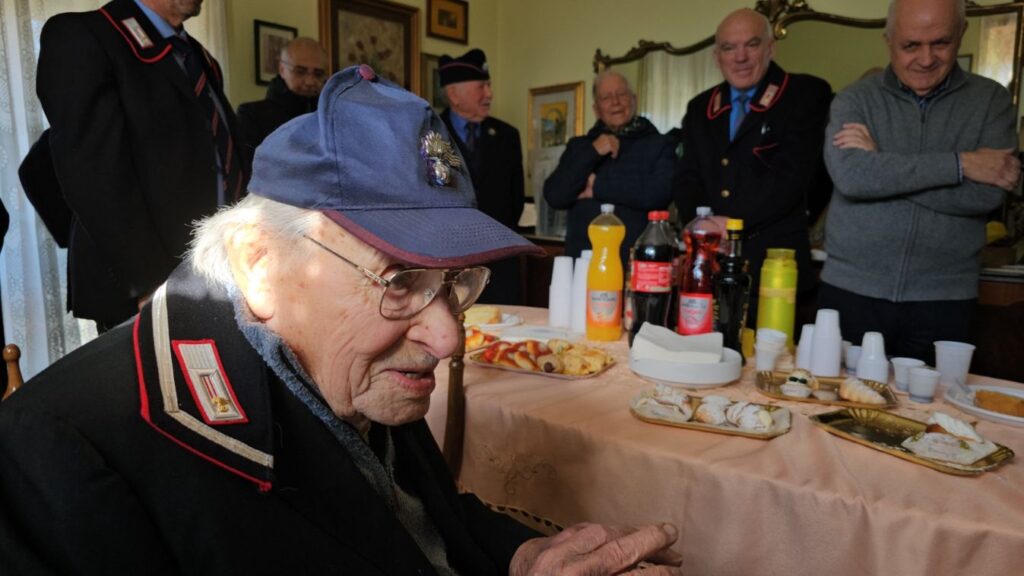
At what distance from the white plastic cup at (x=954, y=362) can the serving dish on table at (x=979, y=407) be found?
35 millimetres

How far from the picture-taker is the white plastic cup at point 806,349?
5.50 ft

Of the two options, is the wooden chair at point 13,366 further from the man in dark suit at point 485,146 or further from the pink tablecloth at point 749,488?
the man in dark suit at point 485,146

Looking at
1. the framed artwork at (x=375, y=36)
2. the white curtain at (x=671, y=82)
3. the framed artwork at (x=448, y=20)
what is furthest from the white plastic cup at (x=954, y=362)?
the framed artwork at (x=448, y=20)

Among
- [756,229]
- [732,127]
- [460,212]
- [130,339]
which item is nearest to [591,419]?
[460,212]

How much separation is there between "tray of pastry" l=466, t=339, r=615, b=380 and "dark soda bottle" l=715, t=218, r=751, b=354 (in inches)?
13.0

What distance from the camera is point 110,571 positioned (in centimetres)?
64

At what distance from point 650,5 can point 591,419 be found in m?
4.38

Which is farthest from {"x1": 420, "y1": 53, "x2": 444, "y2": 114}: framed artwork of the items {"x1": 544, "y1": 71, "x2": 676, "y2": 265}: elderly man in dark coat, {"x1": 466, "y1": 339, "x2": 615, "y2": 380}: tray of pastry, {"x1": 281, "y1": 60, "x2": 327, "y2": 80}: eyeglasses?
{"x1": 466, "y1": 339, "x2": 615, "y2": 380}: tray of pastry

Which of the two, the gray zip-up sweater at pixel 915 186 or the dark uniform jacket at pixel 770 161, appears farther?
the dark uniform jacket at pixel 770 161

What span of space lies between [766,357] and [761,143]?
132 cm

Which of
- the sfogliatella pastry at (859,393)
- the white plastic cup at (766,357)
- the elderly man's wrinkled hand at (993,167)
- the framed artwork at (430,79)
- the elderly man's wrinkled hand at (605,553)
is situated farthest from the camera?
the framed artwork at (430,79)

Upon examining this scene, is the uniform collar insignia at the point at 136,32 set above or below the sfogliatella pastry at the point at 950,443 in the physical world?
above

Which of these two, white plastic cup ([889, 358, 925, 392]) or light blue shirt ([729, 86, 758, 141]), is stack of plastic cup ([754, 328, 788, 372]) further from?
light blue shirt ([729, 86, 758, 141])

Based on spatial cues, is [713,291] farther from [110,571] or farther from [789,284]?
[110,571]
